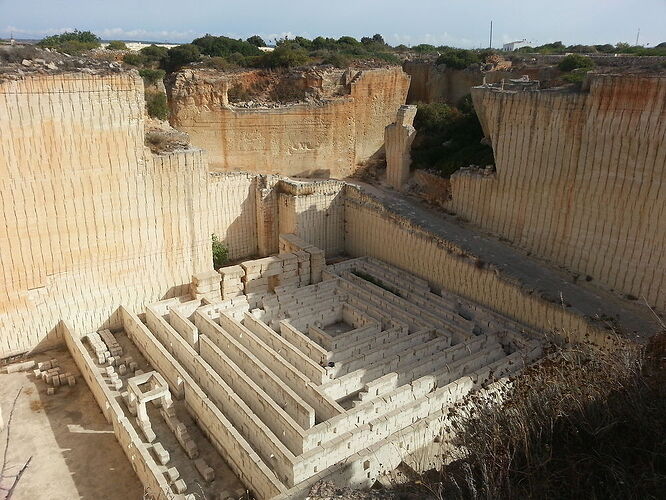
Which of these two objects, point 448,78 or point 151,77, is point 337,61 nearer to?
point 448,78

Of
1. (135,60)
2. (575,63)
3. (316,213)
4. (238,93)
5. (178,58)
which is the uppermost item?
(575,63)

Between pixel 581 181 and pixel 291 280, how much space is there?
27.4ft

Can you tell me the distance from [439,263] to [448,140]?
25.1 ft

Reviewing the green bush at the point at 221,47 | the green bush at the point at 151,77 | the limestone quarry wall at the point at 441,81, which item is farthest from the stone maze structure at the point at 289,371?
the green bush at the point at 221,47

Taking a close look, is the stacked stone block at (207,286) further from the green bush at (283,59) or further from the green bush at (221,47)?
the green bush at (221,47)

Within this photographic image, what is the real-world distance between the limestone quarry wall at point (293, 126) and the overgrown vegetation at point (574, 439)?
15702 mm

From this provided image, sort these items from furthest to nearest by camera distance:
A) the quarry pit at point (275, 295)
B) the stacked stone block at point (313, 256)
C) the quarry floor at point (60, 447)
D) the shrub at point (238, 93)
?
the shrub at point (238, 93) → the stacked stone block at point (313, 256) → the quarry pit at point (275, 295) → the quarry floor at point (60, 447)

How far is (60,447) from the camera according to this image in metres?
10.3

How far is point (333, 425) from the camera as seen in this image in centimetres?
939

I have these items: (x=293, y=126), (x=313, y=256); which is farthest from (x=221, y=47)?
(x=313, y=256)

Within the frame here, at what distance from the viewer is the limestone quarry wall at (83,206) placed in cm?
1198

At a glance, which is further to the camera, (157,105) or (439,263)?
(157,105)

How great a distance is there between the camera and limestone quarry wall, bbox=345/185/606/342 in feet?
41.3

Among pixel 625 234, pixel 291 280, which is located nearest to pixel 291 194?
pixel 291 280
